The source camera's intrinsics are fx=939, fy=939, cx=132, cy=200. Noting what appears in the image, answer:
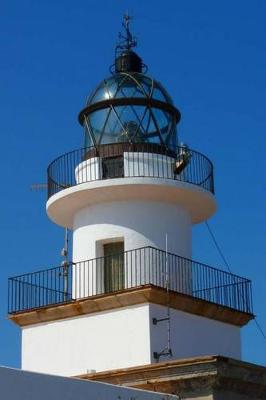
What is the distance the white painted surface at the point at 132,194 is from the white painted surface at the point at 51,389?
14.7 ft

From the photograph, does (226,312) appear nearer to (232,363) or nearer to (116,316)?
(116,316)

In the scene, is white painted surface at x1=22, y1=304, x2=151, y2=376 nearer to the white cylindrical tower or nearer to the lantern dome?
the white cylindrical tower

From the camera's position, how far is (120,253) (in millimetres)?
15281

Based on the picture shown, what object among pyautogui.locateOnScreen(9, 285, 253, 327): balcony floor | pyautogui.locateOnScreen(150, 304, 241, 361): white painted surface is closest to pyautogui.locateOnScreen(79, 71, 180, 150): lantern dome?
pyautogui.locateOnScreen(9, 285, 253, 327): balcony floor

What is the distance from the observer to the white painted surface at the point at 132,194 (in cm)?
1512

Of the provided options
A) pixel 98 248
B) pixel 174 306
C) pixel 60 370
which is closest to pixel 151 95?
pixel 98 248

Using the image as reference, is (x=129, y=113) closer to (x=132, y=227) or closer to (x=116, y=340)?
(x=132, y=227)

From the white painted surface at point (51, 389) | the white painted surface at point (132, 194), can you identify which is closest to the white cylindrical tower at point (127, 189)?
the white painted surface at point (132, 194)

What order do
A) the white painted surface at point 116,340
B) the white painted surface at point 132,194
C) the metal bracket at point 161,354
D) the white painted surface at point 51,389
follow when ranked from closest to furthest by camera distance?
1. the white painted surface at point 51,389
2. the metal bracket at point 161,354
3. the white painted surface at point 116,340
4. the white painted surface at point 132,194

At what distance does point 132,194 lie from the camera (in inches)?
603

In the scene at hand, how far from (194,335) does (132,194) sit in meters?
2.49

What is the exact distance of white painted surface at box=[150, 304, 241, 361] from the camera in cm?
1416

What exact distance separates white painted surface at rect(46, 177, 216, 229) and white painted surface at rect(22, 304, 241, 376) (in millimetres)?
2009

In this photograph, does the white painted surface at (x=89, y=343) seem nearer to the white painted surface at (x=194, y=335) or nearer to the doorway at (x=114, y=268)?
the white painted surface at (x=194, y=335)
